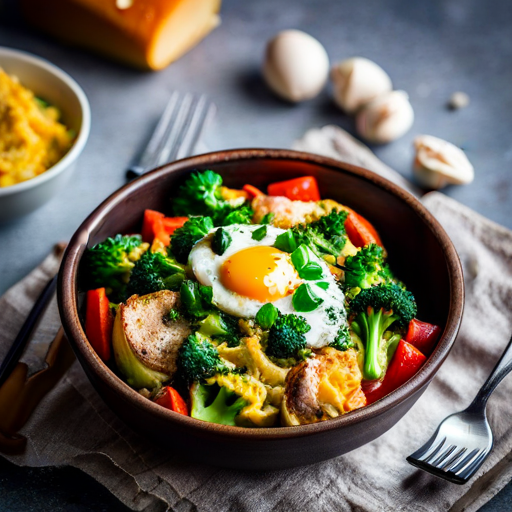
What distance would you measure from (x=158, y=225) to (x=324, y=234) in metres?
0.87

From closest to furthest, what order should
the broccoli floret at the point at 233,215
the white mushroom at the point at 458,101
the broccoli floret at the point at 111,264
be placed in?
the broccoli floret at the point at 111,264 → the broccoli floret at the point at 233,215 → the white mushroom at the point at 458,101

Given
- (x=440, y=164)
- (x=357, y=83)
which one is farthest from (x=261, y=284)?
(x=357, y=83)

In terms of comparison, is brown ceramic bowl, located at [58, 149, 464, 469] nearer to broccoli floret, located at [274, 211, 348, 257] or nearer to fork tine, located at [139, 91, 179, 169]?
broccoli floret, located at [274, 211, 348, 257]

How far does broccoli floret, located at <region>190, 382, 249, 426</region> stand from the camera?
9.25 feet

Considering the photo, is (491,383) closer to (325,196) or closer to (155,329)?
(325,196)

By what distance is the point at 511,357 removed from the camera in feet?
11.3

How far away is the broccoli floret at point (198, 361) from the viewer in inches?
111

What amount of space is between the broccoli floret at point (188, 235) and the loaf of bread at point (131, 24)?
2.25m

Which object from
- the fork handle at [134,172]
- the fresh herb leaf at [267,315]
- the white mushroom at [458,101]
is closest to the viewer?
the fresh herb leaf at [267,315]

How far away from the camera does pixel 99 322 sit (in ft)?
10.2

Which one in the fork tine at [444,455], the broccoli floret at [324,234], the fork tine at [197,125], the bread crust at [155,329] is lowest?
the fork tine at [197,125]

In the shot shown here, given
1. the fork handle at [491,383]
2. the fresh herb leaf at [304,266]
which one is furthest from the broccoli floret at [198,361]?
the fork handle at [491,383]

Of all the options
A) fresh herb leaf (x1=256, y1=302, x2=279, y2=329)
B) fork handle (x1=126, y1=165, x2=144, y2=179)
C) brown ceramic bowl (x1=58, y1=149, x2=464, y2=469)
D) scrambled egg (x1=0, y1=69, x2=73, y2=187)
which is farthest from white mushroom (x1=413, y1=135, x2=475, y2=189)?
scrambled egg (x1=0, y1=69, x2=73, y2=187)

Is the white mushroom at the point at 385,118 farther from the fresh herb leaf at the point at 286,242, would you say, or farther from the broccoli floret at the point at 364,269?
the fresh herb leaf at the point at 286,242
